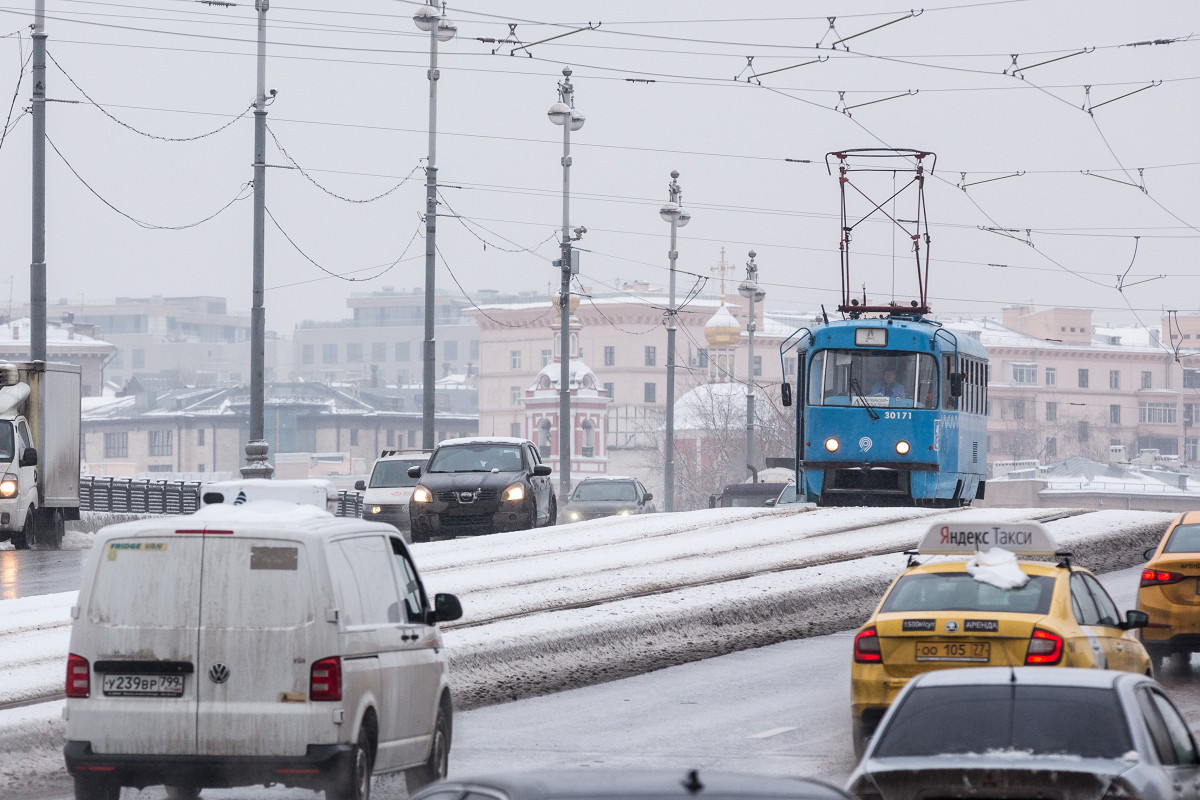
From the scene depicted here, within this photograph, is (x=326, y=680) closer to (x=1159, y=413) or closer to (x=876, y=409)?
(x=876, y=409)

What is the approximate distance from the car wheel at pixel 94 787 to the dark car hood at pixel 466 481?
2076 cm

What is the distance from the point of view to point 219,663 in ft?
29.7

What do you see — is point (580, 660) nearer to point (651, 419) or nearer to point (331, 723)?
point (331, 723)

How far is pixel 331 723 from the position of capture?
8.94 meters

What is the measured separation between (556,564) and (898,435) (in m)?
8.61

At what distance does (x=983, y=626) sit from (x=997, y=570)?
0.64 meters

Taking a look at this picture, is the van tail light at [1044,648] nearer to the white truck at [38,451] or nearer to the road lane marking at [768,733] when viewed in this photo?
the road lane marking at [768,733]

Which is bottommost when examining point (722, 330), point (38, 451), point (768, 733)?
point (768, 733)

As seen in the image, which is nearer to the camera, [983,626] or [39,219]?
[983,626]

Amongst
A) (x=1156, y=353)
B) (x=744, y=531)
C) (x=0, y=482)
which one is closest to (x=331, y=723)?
(x=744, y=531)

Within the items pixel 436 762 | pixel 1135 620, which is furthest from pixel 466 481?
pixel 436 762

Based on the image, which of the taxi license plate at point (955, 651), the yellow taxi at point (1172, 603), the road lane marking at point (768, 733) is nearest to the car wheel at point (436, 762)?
the taxi license plate at point (955, 651)

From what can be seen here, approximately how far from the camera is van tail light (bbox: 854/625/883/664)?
38.2ft

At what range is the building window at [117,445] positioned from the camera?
6634 inches
